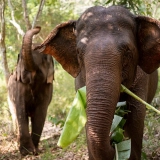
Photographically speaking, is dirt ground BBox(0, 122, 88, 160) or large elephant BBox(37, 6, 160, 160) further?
dirt ground BBox(0, 122, 88, 160)

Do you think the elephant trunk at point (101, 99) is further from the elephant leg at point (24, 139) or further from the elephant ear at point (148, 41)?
the elephant leg at point (24, 139)

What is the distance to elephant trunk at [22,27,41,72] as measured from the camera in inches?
266

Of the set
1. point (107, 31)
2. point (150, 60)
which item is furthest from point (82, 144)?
point (107, 31)

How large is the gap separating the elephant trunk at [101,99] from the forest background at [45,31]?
10.1 ft

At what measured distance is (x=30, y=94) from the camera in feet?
26.8

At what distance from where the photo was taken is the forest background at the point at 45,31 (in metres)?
8.60

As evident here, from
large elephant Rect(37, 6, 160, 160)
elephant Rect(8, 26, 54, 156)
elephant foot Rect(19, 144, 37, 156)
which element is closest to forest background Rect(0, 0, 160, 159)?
elephant Rect(8, 26, 54, 156)

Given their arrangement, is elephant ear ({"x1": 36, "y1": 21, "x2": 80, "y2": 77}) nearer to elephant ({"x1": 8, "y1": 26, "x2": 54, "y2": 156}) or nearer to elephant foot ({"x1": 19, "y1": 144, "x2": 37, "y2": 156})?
elephant ({"x1": 8, "y1": 26, "x2": 54, "y2": 156})

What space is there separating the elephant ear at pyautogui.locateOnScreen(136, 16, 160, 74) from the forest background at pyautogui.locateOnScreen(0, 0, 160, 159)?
2270 mm

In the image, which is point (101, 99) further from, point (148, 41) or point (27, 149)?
point (27, 149)

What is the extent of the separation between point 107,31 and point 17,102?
4.41 metres

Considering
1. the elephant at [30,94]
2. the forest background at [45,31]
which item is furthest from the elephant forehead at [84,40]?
the elephant at [30,94]

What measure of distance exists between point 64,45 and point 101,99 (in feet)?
5.47

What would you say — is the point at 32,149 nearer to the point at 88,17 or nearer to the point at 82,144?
the point at 82,144
